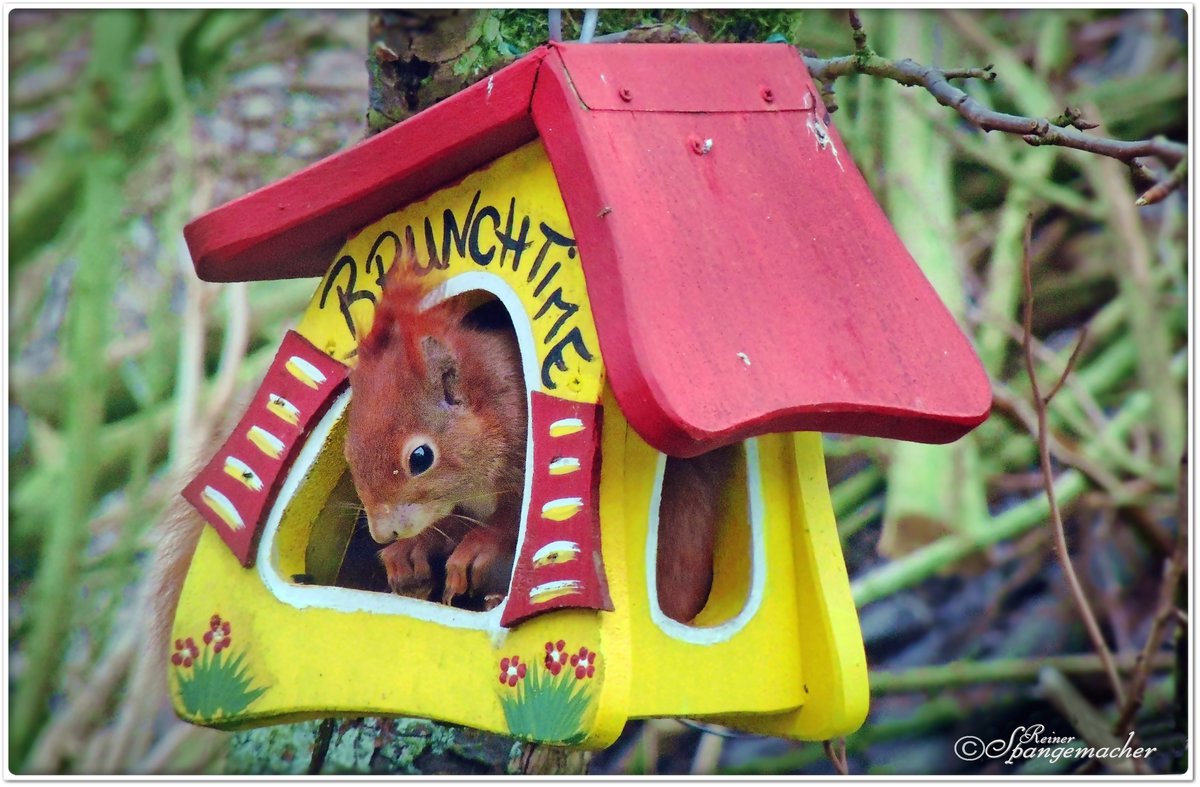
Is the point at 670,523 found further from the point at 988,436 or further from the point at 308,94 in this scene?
the point at 308,94

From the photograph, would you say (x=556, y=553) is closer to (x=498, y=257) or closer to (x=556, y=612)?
(x=556, y=612)

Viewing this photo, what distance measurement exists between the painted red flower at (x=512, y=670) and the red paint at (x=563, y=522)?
4 cm

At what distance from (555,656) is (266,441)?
521 millimetres

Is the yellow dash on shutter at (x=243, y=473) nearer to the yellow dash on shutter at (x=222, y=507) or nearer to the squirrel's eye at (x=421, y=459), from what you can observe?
the yellow dash on shutter at (x=222, y=507)

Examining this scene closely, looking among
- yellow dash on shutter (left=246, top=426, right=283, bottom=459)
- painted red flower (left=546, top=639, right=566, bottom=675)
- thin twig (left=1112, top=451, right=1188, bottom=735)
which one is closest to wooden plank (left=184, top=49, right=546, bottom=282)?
yellow dash on shutter (left=246, top=426, right=283, bottom=459)

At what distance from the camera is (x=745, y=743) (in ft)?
8.86

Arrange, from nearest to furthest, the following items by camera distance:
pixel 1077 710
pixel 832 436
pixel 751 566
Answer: pixel 751 566 < pixel 1077 710 < pixel 832 436

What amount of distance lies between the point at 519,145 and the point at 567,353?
0.26 meters

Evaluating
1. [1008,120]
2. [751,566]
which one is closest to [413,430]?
[751,566]

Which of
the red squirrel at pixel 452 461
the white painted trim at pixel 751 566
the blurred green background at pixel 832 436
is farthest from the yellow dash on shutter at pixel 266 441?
the blurred green background at pixel 832 436

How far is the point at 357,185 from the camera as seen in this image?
159 centimetres

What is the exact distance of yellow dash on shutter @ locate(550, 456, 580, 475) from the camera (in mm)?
1396

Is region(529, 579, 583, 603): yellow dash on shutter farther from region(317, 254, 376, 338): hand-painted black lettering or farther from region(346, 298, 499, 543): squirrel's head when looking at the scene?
region(317, 254, 376, 338): hand-painted black lettering

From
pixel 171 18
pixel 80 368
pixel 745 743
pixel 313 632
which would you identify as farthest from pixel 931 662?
pixel 171 18
